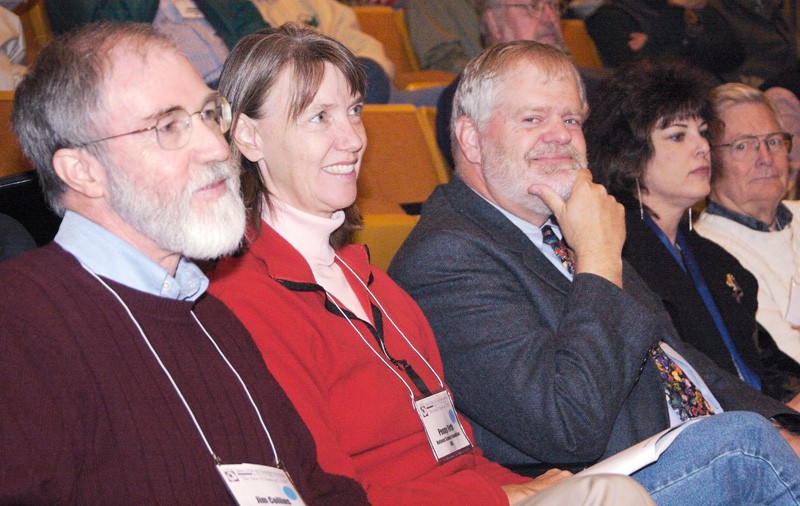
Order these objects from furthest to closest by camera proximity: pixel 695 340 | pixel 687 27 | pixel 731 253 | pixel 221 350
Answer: pixel 687 27, pixel 731 253, pixel 695 340, pixel 221 350

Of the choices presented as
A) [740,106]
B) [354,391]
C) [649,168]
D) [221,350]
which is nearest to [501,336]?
[354,391]

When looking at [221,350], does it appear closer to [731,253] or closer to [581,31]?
[731,253]

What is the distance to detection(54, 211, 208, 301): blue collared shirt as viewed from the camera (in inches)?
57.0

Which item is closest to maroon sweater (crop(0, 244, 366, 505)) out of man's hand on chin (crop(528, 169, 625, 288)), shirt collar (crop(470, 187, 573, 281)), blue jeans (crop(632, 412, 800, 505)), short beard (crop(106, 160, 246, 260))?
short beard (crop(106, 160, 246, 260))

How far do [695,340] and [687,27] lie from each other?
131 inches

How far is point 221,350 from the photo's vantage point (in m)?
1.59

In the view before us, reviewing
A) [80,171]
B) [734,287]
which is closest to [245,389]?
[80,171]

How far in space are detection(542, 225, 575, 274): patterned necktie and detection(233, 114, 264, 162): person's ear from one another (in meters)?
0.83

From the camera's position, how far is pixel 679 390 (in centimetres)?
236

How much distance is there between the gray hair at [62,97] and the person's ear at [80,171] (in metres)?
0.01

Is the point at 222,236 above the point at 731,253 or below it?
above

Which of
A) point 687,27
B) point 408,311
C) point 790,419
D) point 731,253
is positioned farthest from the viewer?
point 687,27

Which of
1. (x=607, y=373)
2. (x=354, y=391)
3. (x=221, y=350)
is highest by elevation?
(x=221, y=350)

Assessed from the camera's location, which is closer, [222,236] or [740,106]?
[222,236]
